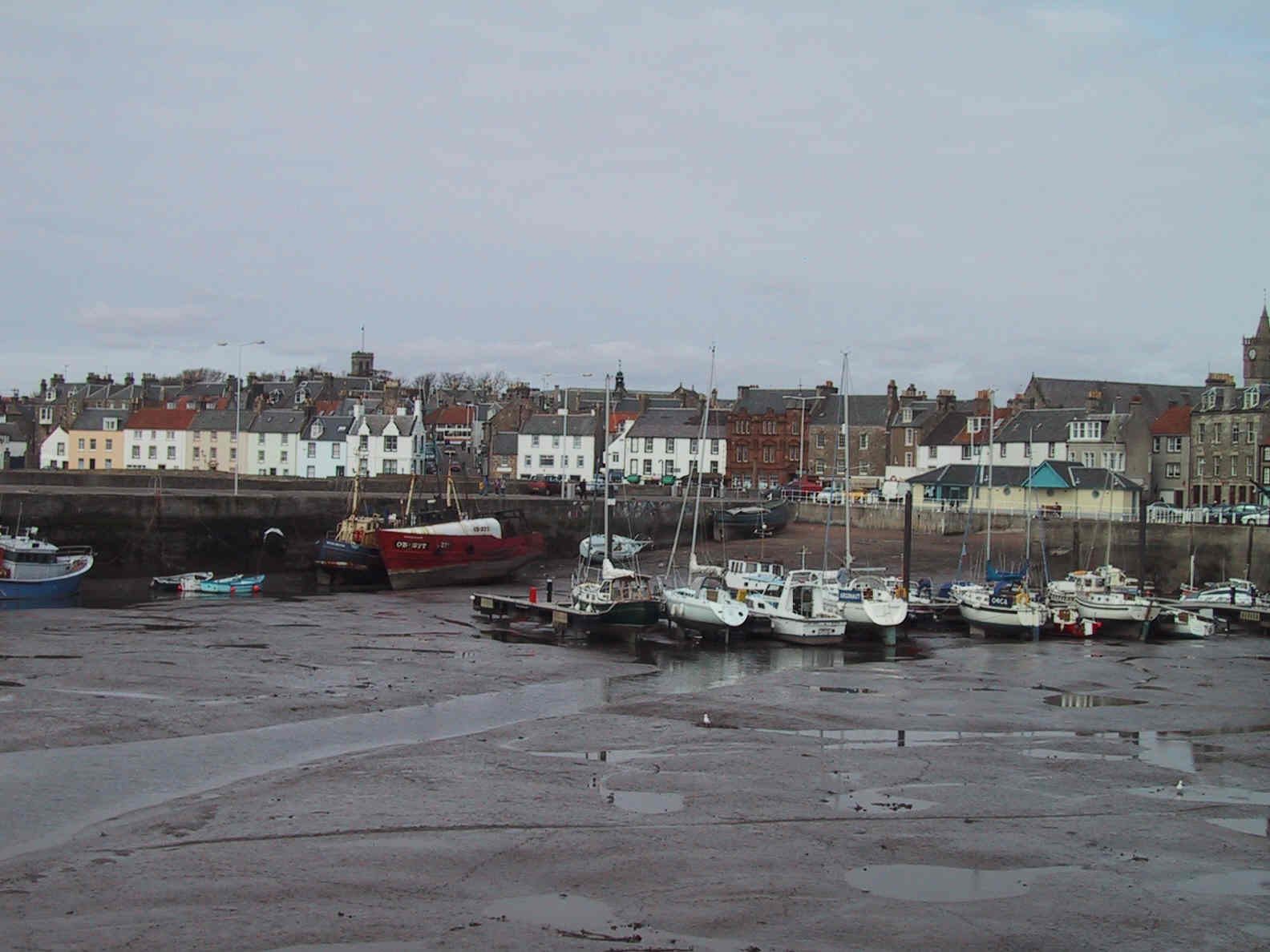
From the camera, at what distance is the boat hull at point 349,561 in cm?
5769

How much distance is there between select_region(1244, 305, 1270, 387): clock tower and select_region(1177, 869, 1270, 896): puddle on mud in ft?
241

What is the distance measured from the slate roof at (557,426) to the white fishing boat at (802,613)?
63.7 m

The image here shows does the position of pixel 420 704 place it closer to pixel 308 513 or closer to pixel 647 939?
pixel 647 939

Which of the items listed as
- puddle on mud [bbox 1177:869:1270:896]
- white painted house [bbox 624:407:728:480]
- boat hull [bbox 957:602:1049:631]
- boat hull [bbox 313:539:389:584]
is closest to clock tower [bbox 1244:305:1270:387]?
white painted house [bbox 624:407:728:480]

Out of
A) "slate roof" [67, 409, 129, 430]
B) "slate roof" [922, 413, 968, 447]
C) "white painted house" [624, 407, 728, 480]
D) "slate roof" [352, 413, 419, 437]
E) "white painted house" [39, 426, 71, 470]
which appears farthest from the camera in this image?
"slate roof" [67, 409, 129, 430]

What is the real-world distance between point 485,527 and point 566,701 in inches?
1229

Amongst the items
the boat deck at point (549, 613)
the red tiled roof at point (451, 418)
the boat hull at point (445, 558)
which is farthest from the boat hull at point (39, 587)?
the red tiled roof at point (451, 418)

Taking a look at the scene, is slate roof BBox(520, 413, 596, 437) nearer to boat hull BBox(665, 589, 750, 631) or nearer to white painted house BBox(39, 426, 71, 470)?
white painted house BBox(39, 426, 71, 470)

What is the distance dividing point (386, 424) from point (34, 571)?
191ft

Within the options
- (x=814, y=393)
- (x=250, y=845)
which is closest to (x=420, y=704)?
(x=250, y=845)

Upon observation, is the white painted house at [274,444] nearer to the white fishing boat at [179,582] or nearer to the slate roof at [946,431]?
the slate roof at [946,431]

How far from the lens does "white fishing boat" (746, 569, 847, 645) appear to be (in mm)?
41469

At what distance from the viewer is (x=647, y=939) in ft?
46.0

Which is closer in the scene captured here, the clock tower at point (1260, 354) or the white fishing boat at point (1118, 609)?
the white fishing boat at point (1118, 609)
